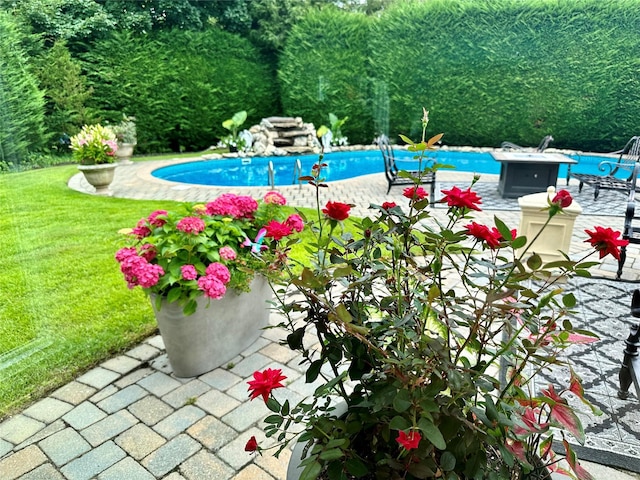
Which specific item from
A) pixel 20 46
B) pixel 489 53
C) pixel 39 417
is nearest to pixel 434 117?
pixel 489 53

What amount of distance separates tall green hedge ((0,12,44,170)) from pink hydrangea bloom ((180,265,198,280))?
1.17m

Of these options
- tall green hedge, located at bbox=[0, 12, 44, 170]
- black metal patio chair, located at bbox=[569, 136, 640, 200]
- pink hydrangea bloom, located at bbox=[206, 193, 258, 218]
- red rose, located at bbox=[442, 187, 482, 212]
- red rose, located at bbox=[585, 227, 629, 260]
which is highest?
tall green hedge, located at bbox=[0, 12, 44, 170]

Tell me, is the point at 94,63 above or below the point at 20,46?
above

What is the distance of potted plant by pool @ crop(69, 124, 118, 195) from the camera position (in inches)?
241

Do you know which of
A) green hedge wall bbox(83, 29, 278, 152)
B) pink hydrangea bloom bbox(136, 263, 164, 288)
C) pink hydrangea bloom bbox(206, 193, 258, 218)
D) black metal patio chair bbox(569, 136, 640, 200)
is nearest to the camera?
pink hydrangea bloom bbox(136, 263, 164, 288)

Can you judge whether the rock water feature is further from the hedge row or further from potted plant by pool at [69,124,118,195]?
potted plant by pool at [69,124,118,195]

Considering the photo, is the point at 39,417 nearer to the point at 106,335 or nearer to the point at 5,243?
the point at 106,335

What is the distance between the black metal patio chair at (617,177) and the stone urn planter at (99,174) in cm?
655

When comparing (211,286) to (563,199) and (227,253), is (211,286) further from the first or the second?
(563,199)

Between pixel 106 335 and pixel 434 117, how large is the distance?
11.0 m

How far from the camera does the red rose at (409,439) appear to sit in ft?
2.28

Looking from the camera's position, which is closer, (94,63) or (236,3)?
(94,63)

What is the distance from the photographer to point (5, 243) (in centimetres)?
241

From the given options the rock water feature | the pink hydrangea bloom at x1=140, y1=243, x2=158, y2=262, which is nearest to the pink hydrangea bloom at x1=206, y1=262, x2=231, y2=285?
the pink hydrangea bloom at x1=140, y1=243, x2=158, y2=262
